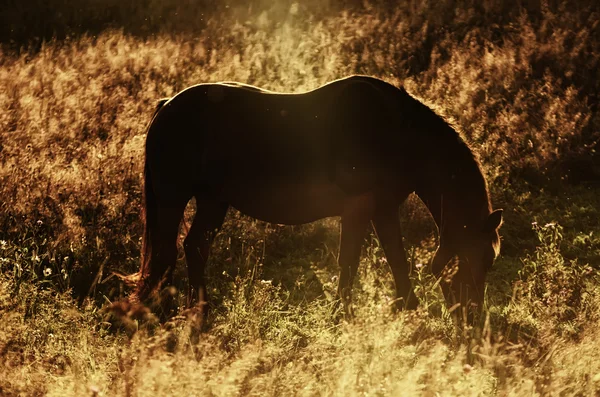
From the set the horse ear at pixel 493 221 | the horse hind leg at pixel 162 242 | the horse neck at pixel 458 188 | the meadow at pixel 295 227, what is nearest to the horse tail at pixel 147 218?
the horse hind leg at pixel 162 242

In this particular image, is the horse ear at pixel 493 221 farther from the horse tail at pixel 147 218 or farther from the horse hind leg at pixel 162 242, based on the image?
the horse tail at pixel 147 218

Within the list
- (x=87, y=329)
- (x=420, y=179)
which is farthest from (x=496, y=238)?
(x=87, y=329)

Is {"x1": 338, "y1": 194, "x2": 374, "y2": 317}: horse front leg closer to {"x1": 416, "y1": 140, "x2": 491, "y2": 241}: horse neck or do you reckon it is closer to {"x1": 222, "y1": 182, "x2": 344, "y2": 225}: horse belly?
{"x1": 222, "y1": 182, "x2": 344, "y2": 225}: horse belly

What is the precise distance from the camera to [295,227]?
24.0 feet

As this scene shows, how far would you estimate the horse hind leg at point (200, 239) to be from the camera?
5.59 meters

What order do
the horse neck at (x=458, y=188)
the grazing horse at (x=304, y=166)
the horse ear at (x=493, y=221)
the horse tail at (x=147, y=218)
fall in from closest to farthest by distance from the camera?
1. the horse ear at (x=493, y=221)
2. the horse neck at (x=458, y=188)
3. the grazing horse at (x=304, y=166)
4. the horse tail at (x=147, y=218)

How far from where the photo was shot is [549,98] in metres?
9.77

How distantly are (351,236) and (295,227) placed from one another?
1.86m

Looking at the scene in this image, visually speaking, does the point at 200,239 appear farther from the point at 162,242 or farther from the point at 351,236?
the point at 351,236

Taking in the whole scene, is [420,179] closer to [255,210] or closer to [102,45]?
[255,210]

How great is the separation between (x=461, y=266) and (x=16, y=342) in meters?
3.04

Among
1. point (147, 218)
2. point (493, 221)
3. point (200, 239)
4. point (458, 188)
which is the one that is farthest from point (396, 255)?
point (147, 218)

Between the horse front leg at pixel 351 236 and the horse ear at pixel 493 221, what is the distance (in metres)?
0.88

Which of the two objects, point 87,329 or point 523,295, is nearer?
point 87,329
